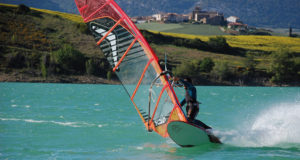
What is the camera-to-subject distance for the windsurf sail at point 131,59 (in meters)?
9.35

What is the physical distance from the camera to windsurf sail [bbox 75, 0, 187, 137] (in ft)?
30.7

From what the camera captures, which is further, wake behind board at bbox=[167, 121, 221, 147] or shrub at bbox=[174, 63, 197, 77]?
shrub at bbox=[174, 63, 197, 77]

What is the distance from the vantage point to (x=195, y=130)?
30.7 ft

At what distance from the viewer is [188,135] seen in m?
9.50

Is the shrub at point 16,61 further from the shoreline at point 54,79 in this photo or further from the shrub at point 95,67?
the shrub at point 95,67

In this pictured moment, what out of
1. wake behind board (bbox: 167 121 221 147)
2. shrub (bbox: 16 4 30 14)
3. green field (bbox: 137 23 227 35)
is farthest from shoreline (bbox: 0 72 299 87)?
green field (bbox: 137 23 227 35)

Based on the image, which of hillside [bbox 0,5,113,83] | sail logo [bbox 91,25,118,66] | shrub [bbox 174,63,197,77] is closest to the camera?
sail logo [bbox 91,25,118,66]

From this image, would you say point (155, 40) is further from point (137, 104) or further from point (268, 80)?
point (137, 104)

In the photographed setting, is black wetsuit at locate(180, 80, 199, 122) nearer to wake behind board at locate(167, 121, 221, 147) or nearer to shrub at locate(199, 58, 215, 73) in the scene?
wake behind board at locate(167, 121, 221, 147)

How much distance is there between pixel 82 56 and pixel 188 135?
55688 millimetres

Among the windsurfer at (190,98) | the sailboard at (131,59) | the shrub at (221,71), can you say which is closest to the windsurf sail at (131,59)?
the sailboard at (131,59)

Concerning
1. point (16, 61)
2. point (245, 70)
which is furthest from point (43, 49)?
point (245, 70)

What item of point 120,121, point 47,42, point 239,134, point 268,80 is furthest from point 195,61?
point 239,134

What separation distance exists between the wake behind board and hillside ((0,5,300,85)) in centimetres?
5158
